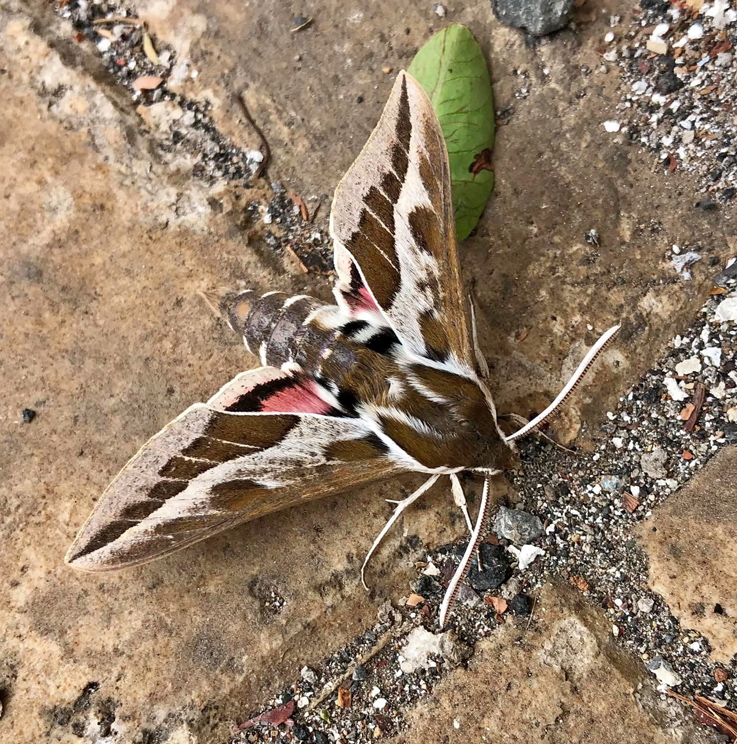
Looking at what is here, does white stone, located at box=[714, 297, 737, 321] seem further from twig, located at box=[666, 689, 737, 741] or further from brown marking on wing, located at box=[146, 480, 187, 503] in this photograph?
brown marking on wing, located at box=[146, 480, 187, 503]

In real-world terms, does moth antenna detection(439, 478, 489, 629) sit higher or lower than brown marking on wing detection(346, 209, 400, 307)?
lower

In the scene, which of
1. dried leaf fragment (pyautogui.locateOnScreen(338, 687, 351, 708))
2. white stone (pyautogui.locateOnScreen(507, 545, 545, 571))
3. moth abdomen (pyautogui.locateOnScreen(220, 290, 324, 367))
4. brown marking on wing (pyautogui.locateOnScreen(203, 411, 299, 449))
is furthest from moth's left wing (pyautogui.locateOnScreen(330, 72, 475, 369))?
dried leaf fragment (pyautogui.locateOnScreen(338, 687, 351, 708))

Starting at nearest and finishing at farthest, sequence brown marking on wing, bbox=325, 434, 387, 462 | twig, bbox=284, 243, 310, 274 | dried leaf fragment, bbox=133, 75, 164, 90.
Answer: brown marking on wing, bbox=325, 434, 387, 462 < twig, bbox=284, 243, 310, 274 < dried leaf fragment, bbox=133, 75, 164, 90

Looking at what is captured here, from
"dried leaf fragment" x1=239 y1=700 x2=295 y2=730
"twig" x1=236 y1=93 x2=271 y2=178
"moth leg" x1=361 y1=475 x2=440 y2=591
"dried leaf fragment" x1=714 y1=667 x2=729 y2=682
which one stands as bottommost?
"dried leaf fragment" x1=714 y1=667 x2=729 y2=682

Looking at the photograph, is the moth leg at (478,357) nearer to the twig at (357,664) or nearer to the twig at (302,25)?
the twig at (357,664)

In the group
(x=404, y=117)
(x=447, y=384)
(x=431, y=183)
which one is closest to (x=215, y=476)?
(x=447, y=384)

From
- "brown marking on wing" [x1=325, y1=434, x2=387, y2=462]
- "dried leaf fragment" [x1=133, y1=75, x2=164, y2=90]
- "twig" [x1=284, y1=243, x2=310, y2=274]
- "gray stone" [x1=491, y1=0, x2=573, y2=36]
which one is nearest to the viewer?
"brown marking on wing" [x1=325, y1=434, x2=387, y2=462]

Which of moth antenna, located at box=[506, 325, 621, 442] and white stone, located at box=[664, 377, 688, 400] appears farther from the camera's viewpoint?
white stone, located at box=[664, 377, 688, 400]
